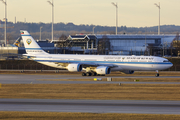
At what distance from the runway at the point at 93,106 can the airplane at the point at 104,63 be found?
26576mm

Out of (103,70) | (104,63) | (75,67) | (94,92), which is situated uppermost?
(104,63)

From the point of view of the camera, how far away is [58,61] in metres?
57.8

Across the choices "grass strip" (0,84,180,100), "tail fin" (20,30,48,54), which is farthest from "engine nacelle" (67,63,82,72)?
"grass strip" (0,84,180,100)

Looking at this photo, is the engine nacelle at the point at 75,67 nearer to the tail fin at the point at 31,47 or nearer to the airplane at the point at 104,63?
the airplane at the point at 104,63

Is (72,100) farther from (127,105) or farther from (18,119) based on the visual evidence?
(18,119)

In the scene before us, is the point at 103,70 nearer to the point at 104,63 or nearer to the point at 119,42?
the point at 104,63

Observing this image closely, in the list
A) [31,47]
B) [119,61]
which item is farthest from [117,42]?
[119,61]

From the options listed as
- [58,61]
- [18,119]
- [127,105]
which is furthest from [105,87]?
[58,61]

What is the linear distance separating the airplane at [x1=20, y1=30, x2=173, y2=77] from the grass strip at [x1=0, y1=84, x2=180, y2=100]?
15.6m

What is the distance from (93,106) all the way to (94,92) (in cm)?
832

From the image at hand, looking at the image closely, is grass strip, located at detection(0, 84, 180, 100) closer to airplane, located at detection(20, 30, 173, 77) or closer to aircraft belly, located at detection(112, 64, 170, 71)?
aircraft belly, located at detection(112, 64, 170, 71)

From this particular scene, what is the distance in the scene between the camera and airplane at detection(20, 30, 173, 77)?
53.6 m

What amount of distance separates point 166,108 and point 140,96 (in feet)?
21.5

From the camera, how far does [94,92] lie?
3319 centimetres
